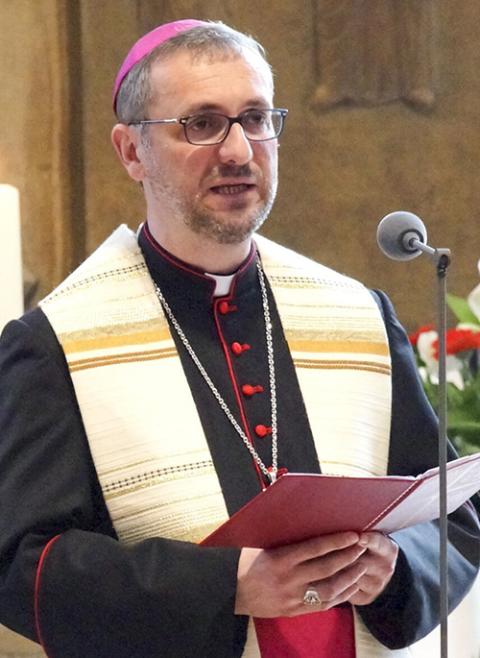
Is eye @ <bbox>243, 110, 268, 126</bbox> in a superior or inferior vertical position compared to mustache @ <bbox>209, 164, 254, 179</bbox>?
superior

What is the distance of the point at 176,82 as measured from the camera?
2889 millimetres

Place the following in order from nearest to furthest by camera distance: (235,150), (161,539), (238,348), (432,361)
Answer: (161,539)
(235,150)
(238,348)
(432,361)

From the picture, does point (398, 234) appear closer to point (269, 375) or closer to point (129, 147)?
point (269, 375)

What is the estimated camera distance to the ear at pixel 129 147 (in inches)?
119

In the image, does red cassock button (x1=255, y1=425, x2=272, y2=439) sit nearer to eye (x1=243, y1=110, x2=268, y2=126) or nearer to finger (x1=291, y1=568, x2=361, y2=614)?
finger (x1=291, y1=568, x2=361, y2=614)

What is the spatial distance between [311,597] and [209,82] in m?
0.97

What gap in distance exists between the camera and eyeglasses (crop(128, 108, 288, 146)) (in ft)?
9.29

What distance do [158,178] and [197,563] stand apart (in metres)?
0.76

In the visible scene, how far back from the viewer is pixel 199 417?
9.53 feet

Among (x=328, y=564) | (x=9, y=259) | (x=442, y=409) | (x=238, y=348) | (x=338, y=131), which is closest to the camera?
(x=442, y=409)

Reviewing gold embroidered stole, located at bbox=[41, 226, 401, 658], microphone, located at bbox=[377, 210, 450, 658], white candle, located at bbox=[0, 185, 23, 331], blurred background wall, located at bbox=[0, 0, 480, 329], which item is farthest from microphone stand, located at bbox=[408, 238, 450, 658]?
blurred background wall, located at bbox=[0, 0, 480, 329]

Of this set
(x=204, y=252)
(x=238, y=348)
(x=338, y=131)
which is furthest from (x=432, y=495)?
(x=338, y=131)

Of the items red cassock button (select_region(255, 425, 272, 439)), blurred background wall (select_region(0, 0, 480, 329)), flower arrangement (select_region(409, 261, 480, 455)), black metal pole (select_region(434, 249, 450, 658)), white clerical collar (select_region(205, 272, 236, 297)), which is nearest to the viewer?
black metal pole (select_region(434, 249, 450, 658))

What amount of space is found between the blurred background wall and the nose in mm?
2014
